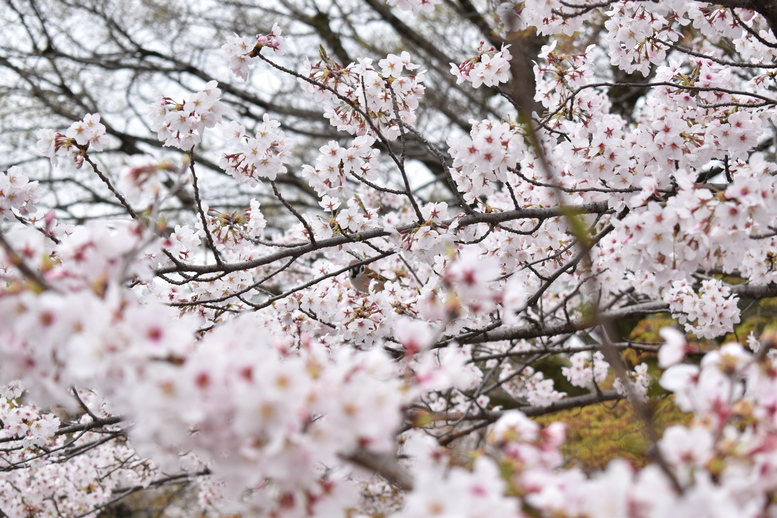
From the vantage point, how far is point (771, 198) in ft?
6.50

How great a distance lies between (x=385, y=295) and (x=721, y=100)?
7.91ft

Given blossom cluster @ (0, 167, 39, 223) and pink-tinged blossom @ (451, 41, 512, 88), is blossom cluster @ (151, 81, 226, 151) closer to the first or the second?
blossom cluster @ (0, 167, 39, 223)

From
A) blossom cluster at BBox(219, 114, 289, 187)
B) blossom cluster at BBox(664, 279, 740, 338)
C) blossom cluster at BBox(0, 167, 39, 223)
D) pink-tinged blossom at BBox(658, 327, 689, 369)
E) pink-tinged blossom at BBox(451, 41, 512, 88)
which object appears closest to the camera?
pink-tinged blossom at BBox(658, 327, 689, 369)

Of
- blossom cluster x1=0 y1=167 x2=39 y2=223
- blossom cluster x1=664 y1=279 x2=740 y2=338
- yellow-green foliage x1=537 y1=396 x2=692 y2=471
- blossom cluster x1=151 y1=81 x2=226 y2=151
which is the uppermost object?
blossom cluster x1=151 y1=81 x2=226 y2=151

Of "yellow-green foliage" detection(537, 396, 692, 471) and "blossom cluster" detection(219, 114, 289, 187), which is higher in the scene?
"blossom cluster" detection(219, 114, 289, 187)

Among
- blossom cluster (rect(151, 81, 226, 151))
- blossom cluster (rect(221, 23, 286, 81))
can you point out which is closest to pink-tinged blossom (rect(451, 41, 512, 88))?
blossom cluster (rect(221, 23, 286, 81))

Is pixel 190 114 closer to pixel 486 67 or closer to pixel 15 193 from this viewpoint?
pixel 15 193

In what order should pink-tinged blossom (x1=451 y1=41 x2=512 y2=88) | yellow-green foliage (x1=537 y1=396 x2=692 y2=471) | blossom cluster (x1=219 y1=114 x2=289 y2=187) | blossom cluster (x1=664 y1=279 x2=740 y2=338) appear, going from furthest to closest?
yellow-green foliage (x1=537 y1=396 x2=692 y2=471)
blossom cluster (x1=664 y1=279 x2=740 y2=338)
pink-tinged blossom (x1=451 y1=41 x2=512 y2=88)
blossom cluster (x1=219 y1=114 x2=289 y2=187)

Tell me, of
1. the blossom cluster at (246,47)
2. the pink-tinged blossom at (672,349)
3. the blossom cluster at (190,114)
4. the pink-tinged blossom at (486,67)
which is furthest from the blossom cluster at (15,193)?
the pink-tinged blossom at (672,349)

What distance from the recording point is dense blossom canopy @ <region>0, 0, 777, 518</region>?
0.96 metres

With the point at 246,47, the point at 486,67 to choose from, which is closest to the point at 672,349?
the point at 486,67

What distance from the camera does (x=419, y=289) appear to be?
4152 mm

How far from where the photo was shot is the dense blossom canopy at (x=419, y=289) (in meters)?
0.96

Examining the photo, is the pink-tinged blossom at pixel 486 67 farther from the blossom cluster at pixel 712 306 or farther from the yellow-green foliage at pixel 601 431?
the yellow-green foliage at pixel 601 431
